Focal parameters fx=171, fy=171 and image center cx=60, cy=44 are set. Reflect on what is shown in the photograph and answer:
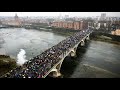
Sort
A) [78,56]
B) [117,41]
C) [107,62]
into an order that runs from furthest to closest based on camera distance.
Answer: [117,41], [78,56], [107,62]

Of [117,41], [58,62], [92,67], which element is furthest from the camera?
[117,41]

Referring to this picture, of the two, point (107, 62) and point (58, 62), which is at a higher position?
point (58, 62)

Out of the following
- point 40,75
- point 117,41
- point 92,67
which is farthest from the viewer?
point 117,41

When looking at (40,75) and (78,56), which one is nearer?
(40,75)
